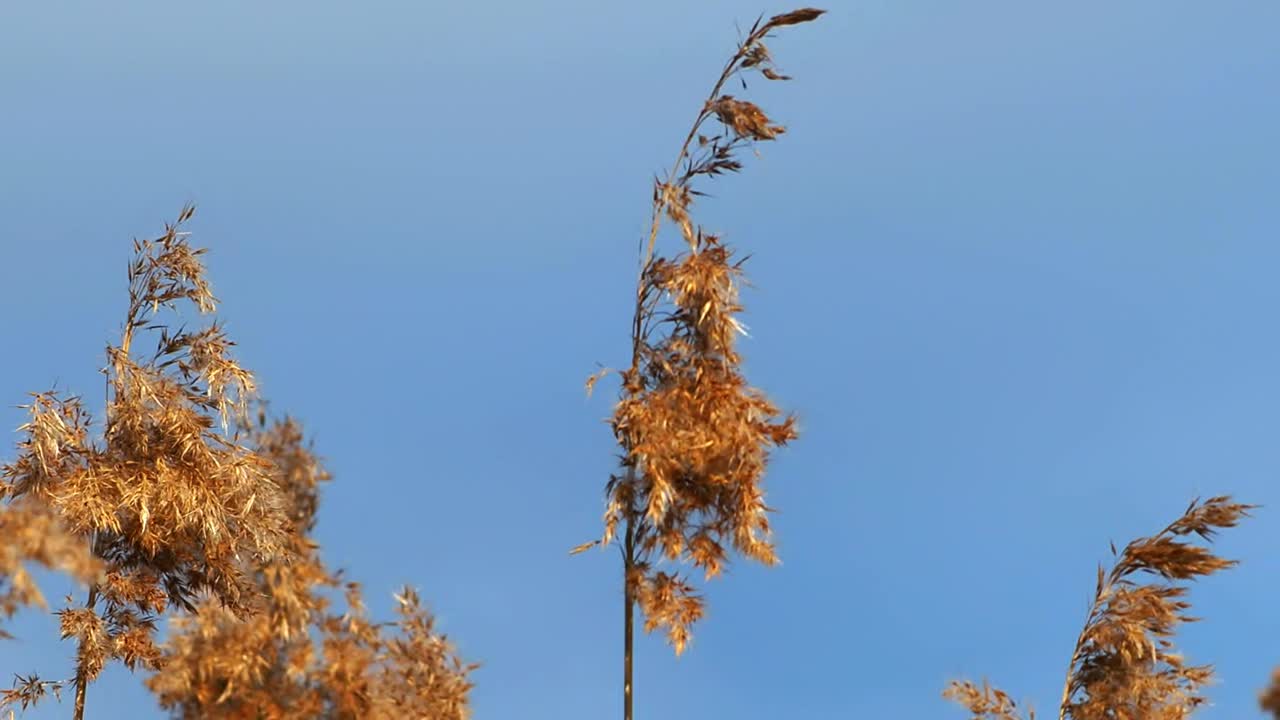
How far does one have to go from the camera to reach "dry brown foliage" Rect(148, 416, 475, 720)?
27.1 ft

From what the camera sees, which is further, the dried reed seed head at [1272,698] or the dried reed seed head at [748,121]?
the dried reed seed head at [748,121]

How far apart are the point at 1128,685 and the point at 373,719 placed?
5.50m

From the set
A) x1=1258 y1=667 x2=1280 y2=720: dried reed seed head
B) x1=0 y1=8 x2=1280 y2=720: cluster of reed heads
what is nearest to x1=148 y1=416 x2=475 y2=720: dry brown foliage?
x1=0 y1=8 x2=1280 y2=720: cluster of reed heads

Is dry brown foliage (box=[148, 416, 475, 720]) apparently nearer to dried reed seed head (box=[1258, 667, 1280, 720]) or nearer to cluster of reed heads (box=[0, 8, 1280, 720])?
cluster of reed heads (box=[0, 8, 1280, 720])

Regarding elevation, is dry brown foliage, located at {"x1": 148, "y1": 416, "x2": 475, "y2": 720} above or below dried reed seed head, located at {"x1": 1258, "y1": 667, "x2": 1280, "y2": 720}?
above

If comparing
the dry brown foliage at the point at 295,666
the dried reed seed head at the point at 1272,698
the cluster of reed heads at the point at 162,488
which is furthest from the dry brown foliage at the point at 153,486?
the dried reed seed head at the point at 1272,698

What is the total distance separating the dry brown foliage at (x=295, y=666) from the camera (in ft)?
27.1

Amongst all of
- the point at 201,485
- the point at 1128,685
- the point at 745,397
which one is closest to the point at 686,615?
the point at 745,397

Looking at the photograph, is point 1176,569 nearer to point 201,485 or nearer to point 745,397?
point 745,397

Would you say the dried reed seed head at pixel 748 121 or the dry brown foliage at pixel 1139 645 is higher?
the dried reed seed head at pixel 748 121

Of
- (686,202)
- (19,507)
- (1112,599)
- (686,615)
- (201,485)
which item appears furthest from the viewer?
(201,485)

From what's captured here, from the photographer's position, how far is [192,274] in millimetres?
13633

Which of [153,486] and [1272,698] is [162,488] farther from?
[1272,698]

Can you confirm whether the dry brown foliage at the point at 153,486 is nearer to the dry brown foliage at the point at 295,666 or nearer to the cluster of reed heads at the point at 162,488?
the cluster of reed heads at the point at 162,488
